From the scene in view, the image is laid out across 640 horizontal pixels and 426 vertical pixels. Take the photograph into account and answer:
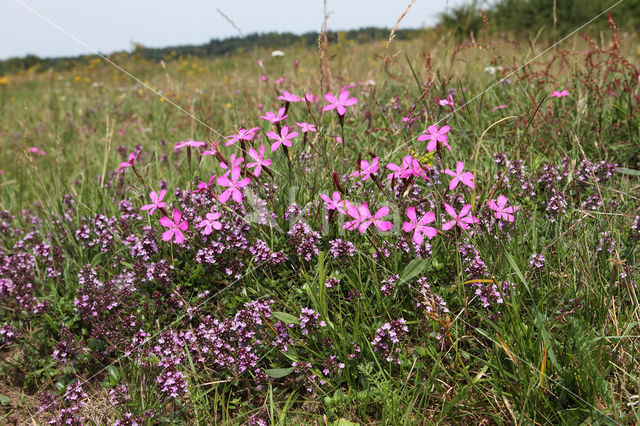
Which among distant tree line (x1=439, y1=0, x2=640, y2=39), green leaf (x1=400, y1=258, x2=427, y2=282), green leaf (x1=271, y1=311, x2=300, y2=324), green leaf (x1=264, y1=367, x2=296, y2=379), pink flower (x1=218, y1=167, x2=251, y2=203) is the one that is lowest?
green leaf (x1=264, y1=367, x2=296, y2=379)

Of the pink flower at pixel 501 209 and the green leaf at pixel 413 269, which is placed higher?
the pink flower at pixel 501 209

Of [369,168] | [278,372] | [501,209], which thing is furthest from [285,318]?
[501,209]

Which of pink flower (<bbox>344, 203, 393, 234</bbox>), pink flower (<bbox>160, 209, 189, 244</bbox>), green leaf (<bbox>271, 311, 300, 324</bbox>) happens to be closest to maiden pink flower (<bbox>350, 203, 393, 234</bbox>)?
pink flower (<bbox>344, 203, 393, 234</bbox>)

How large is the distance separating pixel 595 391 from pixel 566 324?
0.28 meters

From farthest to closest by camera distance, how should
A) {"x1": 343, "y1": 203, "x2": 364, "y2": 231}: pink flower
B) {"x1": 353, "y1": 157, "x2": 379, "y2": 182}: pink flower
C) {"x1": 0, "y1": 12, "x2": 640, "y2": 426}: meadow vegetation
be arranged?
{"x1": 353, "y1": 157, "x2": 379, "y2": 182}: pink flower
{"x1": 343, "y1": 203, "x2": 364, "y2": 231}: pink flower
{"x1": 0, "y1": 12, "x2": 640, "y2": 426}: meadow vegetation

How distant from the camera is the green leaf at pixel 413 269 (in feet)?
6.19

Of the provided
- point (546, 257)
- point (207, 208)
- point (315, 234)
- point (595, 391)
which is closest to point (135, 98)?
point (207, 208)

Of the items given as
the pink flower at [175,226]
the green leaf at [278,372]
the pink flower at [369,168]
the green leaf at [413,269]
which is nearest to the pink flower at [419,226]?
the green leaf at [413,269]

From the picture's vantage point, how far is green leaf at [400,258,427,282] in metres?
1.89

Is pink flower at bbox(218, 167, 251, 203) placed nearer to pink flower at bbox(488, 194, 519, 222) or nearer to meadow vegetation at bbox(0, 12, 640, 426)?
meadow vegetation at bbox(0, 12, 640, 426)

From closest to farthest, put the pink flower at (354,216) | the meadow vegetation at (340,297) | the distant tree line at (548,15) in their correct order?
the meadow vegetation at (340,297), the pink flower at (354,216), the distant tree line at (548,15)

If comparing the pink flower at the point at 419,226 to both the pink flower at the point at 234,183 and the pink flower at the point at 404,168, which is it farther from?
the pink flower at the point at 234,183

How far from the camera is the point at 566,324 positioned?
5.65 ft

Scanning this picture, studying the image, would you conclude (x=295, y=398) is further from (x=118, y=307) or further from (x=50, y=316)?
(x=50, y=316)
